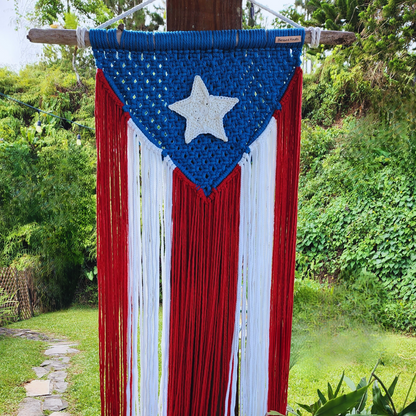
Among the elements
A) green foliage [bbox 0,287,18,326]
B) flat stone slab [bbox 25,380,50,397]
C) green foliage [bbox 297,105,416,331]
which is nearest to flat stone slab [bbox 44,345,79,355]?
flat stone slab [bbox 25,380,50,397]

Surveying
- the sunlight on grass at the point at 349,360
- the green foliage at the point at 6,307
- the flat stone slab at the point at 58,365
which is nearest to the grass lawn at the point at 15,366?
the flat stone slab at the point at 58,365

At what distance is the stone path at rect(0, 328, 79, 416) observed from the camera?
2.96 metres

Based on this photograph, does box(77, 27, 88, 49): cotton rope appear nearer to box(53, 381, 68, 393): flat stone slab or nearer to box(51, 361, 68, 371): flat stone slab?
box(53, 381, 68, 393): flat stone slab

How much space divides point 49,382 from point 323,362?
223cm

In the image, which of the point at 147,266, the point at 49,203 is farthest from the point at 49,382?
the point at 147,266

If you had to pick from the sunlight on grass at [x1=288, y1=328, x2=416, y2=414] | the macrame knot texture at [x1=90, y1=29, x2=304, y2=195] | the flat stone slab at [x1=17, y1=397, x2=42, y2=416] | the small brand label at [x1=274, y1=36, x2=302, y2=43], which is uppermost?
the small brand label at [x1=274, y1=36, x2=302, y2=43]

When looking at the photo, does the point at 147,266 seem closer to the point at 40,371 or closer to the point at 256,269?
the point at 256,269

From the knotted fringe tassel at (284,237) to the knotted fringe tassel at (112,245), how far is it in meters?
0.36

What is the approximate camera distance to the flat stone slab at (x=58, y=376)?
Answer: 11.4 feet

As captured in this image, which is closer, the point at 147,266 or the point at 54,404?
the point at 147,266

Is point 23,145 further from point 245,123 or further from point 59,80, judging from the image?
point 245,123

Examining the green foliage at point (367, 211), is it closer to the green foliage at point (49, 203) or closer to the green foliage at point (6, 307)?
the green foliage at point (49, 203)

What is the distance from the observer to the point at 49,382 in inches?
133

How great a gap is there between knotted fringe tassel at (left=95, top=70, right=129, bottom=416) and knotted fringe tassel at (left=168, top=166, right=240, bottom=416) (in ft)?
0.38
